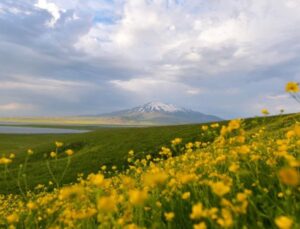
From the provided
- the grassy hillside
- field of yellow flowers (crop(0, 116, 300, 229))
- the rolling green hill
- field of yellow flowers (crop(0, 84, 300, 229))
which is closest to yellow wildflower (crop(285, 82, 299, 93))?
field of yellow flowers (crop(0, 84, 300, 229))

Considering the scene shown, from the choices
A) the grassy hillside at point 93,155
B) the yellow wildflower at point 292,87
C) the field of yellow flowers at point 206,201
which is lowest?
the grassy hillside at point 93,155

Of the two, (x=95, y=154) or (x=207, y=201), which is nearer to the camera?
(x=207, y=201)

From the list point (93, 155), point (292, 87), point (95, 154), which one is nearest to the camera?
point (292, 87)

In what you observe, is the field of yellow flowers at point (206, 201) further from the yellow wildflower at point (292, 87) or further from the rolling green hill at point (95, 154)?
the rolling green hill at point (95, 154)

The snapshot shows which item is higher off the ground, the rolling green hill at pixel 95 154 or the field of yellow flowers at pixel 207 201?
the field of yellow flowers at pixel 207 201

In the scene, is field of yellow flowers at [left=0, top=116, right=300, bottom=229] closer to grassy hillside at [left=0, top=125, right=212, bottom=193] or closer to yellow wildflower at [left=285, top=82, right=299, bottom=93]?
yellow wildflower at [left=285, top=82, right=299, bottom=93]

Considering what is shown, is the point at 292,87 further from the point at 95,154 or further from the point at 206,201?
A: the point at 95,154

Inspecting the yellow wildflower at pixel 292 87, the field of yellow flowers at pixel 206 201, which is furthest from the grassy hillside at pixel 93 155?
the yellow wildflower at pixel 292 87

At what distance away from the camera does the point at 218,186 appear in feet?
10.0

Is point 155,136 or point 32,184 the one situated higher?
point 155,136

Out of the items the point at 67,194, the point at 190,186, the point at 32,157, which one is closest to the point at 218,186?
the point at 67,194

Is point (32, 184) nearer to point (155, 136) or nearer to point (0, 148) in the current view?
point (155, 136)

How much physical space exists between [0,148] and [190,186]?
8695 cm

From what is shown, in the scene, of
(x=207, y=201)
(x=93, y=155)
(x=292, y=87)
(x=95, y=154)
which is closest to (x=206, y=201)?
(x=207, y=201)
